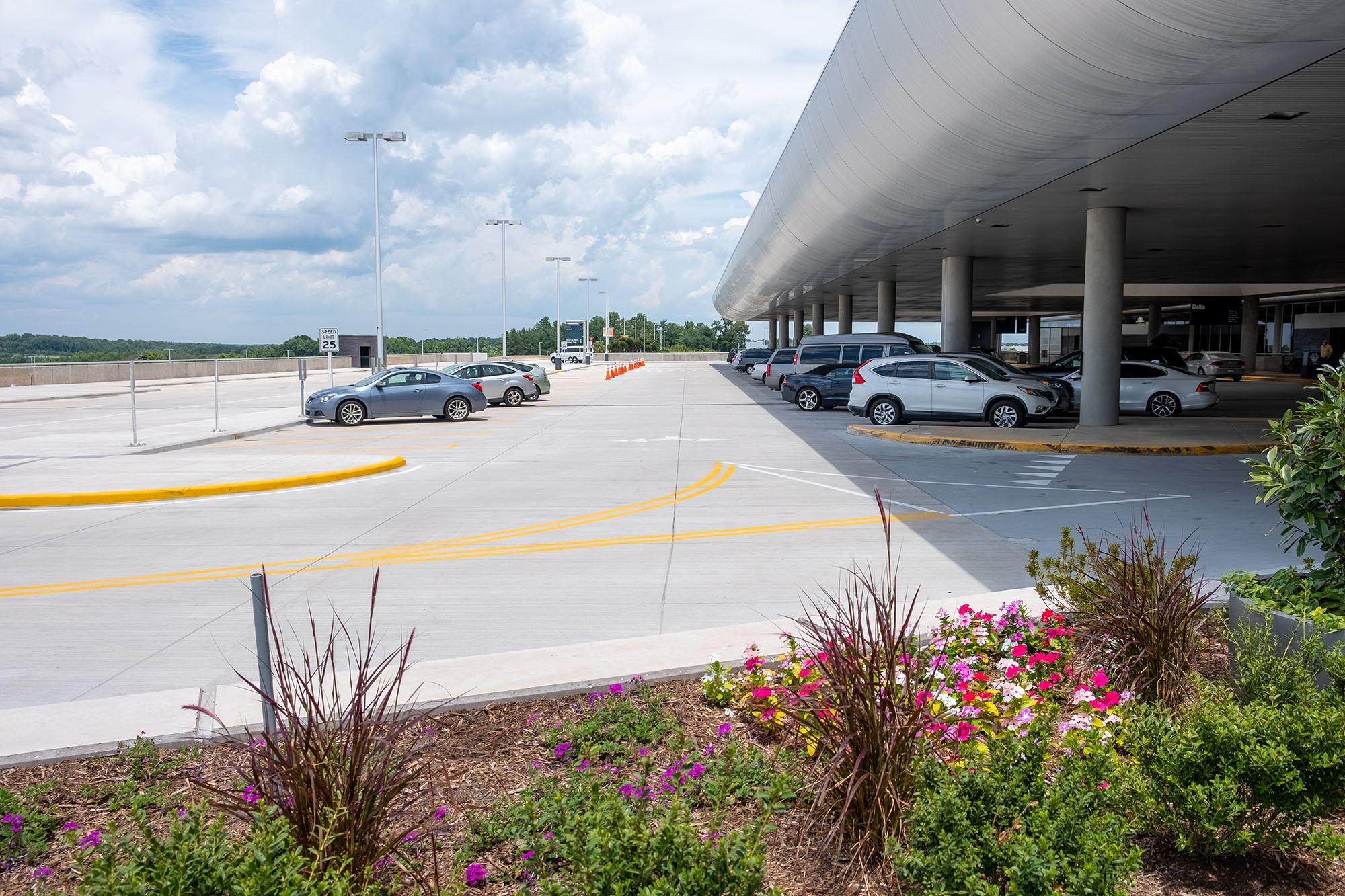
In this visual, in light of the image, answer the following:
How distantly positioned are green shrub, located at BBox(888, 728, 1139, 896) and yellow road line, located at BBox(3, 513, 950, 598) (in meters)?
6.89

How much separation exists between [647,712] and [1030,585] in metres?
4.70

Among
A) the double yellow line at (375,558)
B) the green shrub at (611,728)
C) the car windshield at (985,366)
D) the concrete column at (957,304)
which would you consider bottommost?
the double yellow line at (375,558)

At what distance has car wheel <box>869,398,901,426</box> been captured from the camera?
25.4 metres

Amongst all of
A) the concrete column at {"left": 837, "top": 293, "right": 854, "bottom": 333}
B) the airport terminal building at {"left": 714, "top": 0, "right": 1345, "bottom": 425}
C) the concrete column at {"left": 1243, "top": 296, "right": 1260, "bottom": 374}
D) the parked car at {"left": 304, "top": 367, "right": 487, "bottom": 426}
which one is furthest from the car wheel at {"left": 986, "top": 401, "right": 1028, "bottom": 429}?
the concrete column at {"left": 1243, "top": 296, "right": 1260, "bottom": 374}

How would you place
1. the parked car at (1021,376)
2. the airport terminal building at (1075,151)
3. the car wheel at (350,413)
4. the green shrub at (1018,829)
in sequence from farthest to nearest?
the car wheel at (350,413) → the parked car at (1021,376) → the airport terminal building at (1075,151) → the green shrub at (1018,829)

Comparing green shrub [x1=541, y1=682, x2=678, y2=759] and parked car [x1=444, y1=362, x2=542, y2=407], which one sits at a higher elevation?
parked car [x1=444, y1=362, x2=542, y2=407]

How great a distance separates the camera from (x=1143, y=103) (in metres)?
13.6

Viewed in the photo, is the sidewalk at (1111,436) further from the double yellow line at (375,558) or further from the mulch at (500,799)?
the mulch at (500,799)

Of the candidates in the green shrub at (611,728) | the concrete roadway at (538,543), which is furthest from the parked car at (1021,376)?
the green shrub at (611,728)

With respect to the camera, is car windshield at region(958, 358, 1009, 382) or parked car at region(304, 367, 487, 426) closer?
car windshield at region(958, 358, 1009, 382)

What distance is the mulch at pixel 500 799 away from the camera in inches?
148

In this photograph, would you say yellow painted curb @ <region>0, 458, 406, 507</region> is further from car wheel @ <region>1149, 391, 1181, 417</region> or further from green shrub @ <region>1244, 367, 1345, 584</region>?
car wheel @ <region>1149, 391, 1181, 417</region>

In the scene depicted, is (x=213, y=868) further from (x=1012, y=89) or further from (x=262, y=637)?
(x=1012, y=89)

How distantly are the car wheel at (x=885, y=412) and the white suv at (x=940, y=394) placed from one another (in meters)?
0.02
